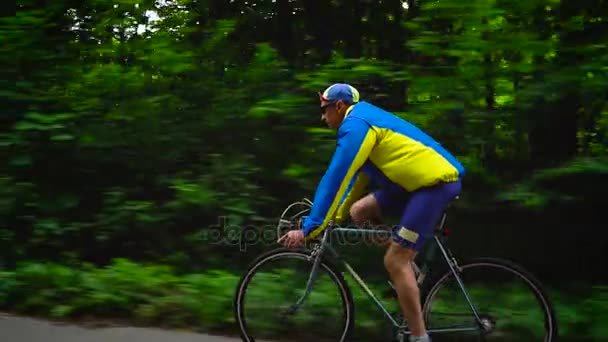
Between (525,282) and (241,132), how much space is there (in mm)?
3080

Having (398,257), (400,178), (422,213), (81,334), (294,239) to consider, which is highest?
(400,178)

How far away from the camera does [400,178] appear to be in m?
3.78

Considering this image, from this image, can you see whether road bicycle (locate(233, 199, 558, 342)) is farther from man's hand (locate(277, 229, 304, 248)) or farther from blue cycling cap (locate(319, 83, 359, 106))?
blue cycling cap (locate(319, 83, 359, 106))

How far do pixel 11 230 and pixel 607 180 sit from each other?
513 centimetres

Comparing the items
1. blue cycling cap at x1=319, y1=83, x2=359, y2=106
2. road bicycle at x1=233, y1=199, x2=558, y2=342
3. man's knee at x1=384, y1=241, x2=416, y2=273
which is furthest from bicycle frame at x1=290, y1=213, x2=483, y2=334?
blue cycling cap at x1=319, y1=83, x2=359, y2=106

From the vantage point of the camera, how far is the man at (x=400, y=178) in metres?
3.72

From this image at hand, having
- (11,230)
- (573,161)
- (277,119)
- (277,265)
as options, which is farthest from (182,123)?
(573,161)

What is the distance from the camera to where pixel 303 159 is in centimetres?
581

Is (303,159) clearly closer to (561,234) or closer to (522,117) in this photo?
(522,117)

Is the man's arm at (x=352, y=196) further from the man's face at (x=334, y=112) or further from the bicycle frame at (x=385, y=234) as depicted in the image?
the man's face at (x=334, y=112)

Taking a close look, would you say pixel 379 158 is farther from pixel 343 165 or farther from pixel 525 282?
pixel 525 282

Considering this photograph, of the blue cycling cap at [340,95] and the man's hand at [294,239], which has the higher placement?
the blue cycling cap at [340,95]

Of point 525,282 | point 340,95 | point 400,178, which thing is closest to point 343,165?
point 400,178

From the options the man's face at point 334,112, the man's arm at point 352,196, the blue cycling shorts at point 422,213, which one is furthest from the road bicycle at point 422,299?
the man's face at point 334,112
